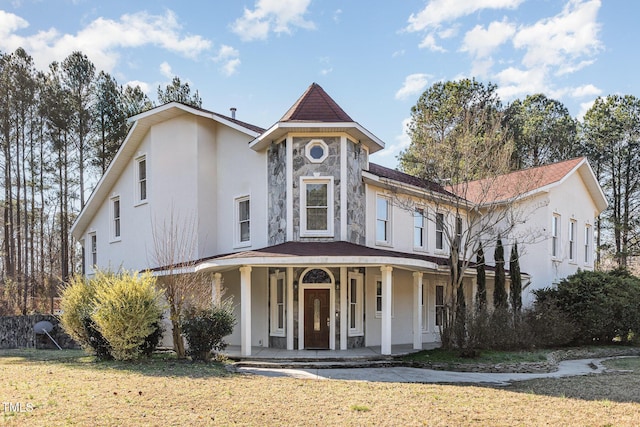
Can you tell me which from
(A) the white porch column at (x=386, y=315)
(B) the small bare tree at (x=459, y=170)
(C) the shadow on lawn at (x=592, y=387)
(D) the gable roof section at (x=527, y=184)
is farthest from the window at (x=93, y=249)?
(C) the shadow on lawn at (x=592, y=387)

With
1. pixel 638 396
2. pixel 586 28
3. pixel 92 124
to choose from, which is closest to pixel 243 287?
pixel 638 396

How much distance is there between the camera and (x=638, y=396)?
395 inches

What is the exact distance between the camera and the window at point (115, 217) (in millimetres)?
23031

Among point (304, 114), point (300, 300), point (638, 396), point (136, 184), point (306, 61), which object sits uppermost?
point (306, 61)

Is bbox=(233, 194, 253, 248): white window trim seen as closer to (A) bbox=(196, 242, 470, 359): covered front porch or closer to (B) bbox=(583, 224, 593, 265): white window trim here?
(A) bbox=(196, 242, 470, 359): covered front porch

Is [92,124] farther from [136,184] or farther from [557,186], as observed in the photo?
[557,186]

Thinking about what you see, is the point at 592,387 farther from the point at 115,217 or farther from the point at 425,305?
the point at 115,217

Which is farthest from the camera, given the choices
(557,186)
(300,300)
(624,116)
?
(624,116)

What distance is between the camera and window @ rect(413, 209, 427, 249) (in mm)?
20328

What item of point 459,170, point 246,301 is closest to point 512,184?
point 459,170

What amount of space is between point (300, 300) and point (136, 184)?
9233 millimetres

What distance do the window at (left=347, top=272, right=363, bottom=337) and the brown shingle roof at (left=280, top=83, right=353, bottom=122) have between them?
16.5ft

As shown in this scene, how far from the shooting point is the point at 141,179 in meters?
21.3

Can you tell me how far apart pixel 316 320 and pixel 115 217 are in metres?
11.5
